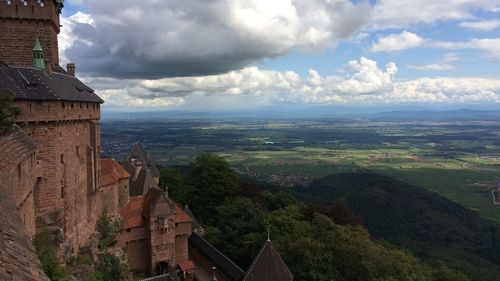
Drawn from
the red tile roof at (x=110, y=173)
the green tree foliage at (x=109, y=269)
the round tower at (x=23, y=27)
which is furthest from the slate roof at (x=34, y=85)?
the green tree foliage at (x=109, y=269)

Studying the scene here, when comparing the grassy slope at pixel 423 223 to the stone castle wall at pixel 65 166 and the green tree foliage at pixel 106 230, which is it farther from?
the stone castle wall at pixel 65 166

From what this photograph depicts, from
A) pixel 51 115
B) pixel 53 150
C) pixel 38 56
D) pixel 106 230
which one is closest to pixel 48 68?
pixel 38 56

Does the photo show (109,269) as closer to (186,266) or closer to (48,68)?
(186,266)

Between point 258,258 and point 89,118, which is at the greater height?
point 89,118

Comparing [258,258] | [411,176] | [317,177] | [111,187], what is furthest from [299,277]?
[411,176]

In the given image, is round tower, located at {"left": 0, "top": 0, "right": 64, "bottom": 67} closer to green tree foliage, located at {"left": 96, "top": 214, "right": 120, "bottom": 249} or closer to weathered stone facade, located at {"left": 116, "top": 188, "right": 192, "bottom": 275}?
green tree foliage, located at {"left": 96, "top": 214, "right": 120, "bottom": 249}

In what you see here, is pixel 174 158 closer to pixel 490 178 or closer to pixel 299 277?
pixel 490 178
